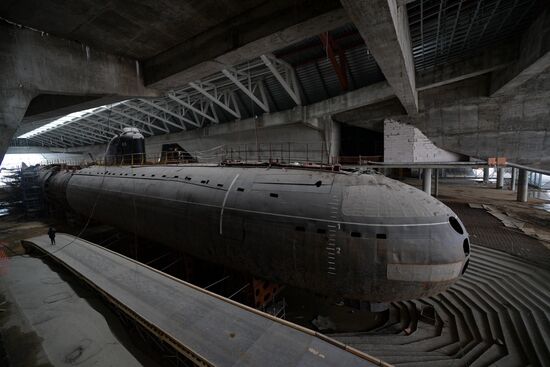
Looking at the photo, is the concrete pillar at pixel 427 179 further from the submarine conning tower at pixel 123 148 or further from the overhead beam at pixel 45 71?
the submarine conning tower at pixel 123 148

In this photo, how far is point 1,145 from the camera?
521cm

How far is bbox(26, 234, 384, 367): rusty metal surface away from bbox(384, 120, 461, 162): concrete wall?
61.9 feet

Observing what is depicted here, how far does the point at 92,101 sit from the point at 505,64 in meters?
19.4

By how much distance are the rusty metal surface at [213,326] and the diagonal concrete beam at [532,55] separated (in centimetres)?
1415

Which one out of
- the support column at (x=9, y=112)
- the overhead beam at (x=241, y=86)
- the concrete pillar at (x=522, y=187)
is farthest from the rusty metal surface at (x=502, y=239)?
the support column at (x=9, y=112)

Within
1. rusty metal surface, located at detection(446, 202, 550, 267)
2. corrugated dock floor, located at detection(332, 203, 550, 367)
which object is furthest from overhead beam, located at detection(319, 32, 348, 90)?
corrugated dock floor, located at detection(332, 203, 550, 367)

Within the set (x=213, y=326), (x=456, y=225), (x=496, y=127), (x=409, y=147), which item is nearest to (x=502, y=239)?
(x=456, y=225)

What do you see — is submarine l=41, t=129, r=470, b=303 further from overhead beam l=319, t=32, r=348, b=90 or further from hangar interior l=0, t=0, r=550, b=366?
overhead beam l=319, t=32, r=348, b=90

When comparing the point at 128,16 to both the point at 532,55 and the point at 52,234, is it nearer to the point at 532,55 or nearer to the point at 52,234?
the point at 52,234

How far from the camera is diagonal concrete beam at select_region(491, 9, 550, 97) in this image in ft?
33.0

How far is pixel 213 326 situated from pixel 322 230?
3.08 m

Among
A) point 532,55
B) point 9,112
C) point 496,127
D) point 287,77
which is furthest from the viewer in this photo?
point 287,77

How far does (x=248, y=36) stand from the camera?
19.4ft

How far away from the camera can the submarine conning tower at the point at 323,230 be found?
18.1 feet
